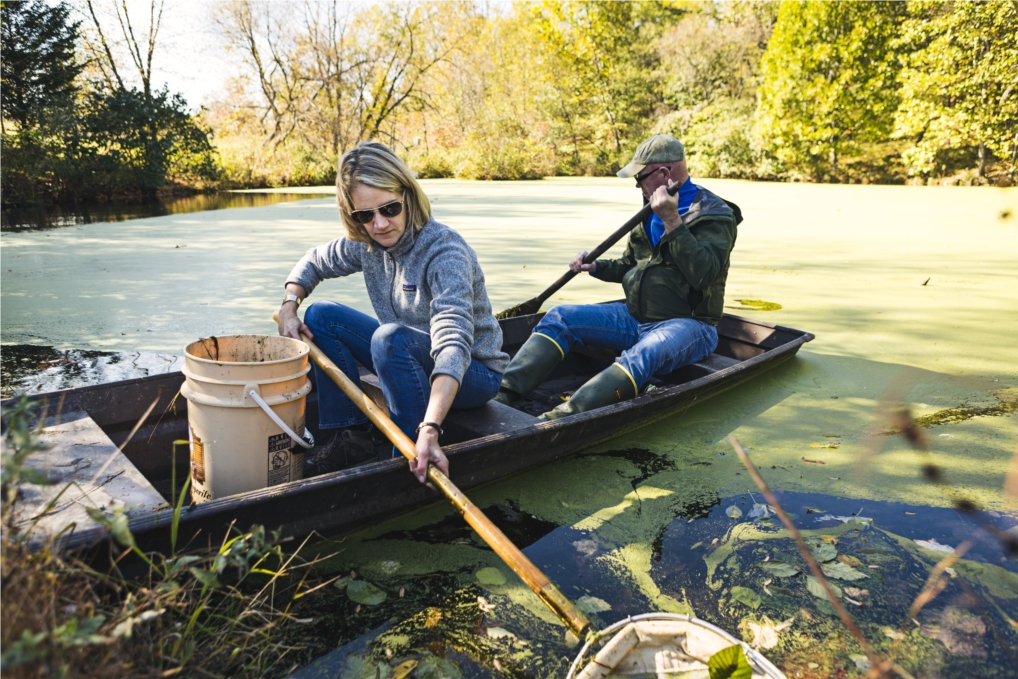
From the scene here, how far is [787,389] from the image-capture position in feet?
12.3

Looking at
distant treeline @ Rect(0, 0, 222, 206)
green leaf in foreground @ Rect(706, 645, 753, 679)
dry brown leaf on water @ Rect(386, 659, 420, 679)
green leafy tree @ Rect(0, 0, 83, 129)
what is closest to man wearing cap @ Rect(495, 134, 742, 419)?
dry brown leaf on water @ Rect(386, 659, 420, 679)

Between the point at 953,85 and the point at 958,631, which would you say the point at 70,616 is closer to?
the point at 958,631

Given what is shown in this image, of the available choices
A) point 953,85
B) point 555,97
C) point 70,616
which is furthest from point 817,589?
point 555,97

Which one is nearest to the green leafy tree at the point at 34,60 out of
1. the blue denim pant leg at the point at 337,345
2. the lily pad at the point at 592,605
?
the blue denim pant leg at the point at 337,345

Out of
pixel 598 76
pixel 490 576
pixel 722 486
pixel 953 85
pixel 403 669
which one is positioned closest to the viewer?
pixel 403 669

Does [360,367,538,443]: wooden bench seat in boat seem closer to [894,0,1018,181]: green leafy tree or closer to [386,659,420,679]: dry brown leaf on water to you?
[386,659,420,679]: dry brown leaf on water

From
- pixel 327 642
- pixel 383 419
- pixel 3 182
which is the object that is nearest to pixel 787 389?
pixel 383 419

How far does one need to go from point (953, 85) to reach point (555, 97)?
14162 millimetres

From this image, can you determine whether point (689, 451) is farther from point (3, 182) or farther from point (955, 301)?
point (3, 182)

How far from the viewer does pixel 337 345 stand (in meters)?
2.65

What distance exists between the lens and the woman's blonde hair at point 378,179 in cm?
220

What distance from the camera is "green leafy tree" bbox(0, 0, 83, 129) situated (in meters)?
12.8

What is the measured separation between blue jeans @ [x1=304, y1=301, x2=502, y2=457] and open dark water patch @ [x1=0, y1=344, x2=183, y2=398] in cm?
133

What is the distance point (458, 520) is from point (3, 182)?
13137 millimetres
